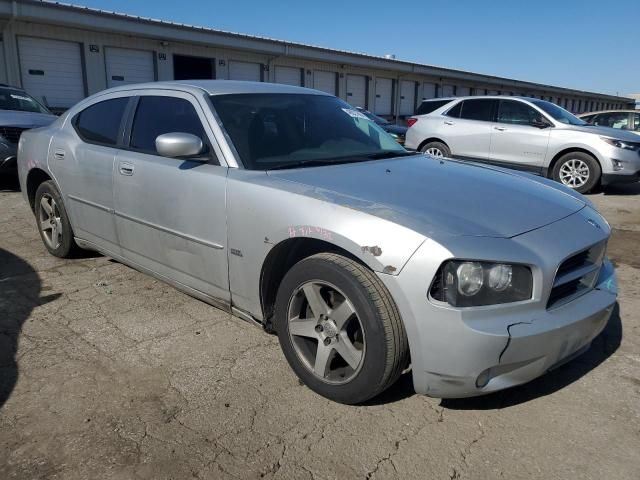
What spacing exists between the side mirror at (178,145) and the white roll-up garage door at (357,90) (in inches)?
898

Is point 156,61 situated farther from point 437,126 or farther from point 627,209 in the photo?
point 627,209

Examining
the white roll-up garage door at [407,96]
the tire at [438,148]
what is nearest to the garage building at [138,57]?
the white roll-up garage door at [407,96]

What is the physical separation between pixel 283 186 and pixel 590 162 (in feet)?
25.0

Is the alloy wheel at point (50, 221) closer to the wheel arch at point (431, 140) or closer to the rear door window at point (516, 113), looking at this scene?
the wheel arch at point (431, 140)

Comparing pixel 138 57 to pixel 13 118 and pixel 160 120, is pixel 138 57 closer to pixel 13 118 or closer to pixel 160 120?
pixel 13 118

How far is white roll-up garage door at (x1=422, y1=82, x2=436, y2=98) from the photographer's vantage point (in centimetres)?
2991

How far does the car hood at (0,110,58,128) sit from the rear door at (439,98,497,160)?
24.0 ft

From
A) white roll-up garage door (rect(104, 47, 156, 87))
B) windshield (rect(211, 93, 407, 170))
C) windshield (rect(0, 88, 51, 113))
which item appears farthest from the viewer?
white roll-up garage door (rect(104, 47, 156, 87))

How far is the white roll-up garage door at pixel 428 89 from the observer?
29.9 meters

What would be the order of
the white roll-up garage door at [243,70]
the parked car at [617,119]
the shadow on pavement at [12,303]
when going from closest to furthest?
1. the shadow on pavement at [12,303]
2. the parked car at [617,119]
3. the white roll-up garage door at [243,70]

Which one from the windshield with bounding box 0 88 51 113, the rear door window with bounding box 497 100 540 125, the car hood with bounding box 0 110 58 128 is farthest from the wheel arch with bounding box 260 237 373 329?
the windshield with bounding box 0 88 51 113

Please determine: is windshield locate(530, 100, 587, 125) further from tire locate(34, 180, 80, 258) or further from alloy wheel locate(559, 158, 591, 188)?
tire locate(34, 180, 80, 258)

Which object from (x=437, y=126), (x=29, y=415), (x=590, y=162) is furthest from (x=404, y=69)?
(x=29, y=415)

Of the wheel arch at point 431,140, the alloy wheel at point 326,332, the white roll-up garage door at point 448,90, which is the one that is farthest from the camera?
the white roll-up garage door at point 448,90
